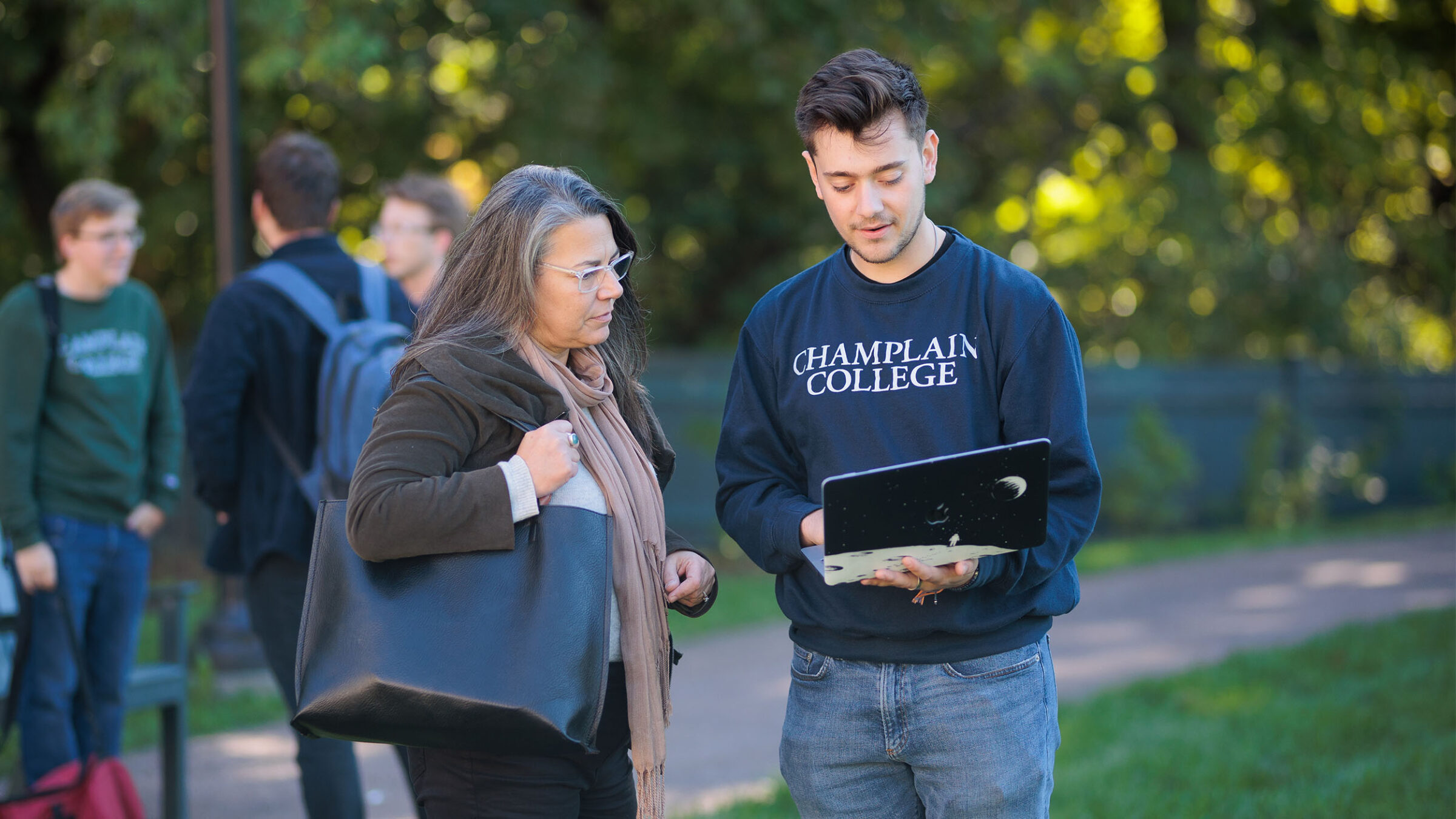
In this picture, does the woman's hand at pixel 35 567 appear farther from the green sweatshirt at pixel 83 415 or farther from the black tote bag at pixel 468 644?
the black tote bag at pixel 468 644

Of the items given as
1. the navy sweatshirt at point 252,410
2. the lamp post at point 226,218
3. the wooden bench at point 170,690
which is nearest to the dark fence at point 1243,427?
the lamp post at point 226,218

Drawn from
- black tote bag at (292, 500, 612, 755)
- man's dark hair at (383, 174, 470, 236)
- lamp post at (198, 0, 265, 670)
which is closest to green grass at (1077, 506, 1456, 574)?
lamp post at (198, 0, 265, 670)

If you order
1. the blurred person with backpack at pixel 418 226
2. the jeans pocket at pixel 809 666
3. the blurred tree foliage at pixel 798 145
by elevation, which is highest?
the blurred tree foliage at pixel 798 145

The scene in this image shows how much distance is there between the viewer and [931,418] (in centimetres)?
238

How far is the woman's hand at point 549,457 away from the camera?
225 cm

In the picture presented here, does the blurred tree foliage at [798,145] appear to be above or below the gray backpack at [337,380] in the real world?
above

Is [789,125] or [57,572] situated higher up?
[789,125]

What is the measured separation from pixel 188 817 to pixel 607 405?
3.13 meters

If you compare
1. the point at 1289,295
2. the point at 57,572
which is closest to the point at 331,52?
the point at 57,572

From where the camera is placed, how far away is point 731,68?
1193 cm

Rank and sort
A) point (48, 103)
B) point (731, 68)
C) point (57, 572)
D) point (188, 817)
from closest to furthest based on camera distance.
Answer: point (57, 572) < point (188, 817) < point (48, 103) < point (731, 68)

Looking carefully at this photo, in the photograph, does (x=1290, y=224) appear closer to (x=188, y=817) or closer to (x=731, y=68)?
(x=731, y=68)

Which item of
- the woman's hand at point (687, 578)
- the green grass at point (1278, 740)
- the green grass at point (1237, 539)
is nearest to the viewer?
the woman's hand at point (687, 578)

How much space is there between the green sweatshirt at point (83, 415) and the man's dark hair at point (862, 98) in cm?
299
